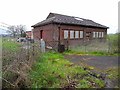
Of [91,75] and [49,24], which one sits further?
[49,24]

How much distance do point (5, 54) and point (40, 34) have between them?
18.4 meters

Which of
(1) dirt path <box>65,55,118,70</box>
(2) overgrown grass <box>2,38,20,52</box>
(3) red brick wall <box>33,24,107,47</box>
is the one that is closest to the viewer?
(2) overgrown grass <box>2,38,20,52</box>

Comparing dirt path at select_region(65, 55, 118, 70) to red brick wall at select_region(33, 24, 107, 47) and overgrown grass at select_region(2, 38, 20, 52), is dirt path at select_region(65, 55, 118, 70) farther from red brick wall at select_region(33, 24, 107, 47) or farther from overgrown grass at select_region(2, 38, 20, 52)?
red brick wall at select_region(33, 24, 107, 47)

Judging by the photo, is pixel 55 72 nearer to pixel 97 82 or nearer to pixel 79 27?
pixel 97 82

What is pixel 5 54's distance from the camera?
5684mm

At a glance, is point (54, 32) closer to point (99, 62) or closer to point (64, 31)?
point (64, 31)

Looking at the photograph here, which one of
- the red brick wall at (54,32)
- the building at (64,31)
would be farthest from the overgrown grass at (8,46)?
the red brick wall at (54,32)

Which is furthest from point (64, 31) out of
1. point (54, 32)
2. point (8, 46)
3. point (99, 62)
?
point (8, 46)

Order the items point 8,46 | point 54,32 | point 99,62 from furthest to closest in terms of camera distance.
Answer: point 54,32
point 99,62
point 8,46

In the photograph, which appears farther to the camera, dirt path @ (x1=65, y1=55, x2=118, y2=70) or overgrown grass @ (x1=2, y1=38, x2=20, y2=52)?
dirt path @ (x1=65, y1=55, x2=118, y2=70)

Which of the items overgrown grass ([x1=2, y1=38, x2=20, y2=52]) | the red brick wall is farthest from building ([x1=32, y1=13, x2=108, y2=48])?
overgrown grass ([x1=2, y1=38, x2=20, y2=52])

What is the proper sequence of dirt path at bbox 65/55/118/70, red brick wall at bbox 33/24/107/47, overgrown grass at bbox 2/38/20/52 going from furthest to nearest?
red brick wall at bbox 33/24/107/47 < dirt path at bbox 65/55/118/70 < overgrown grass at bbox 2/38/20/52

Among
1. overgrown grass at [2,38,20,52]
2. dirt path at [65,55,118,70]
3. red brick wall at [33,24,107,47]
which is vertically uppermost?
red brick wall at [33,24,107,47]

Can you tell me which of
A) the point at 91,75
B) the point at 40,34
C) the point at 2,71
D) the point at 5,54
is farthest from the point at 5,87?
the point at 40,34
